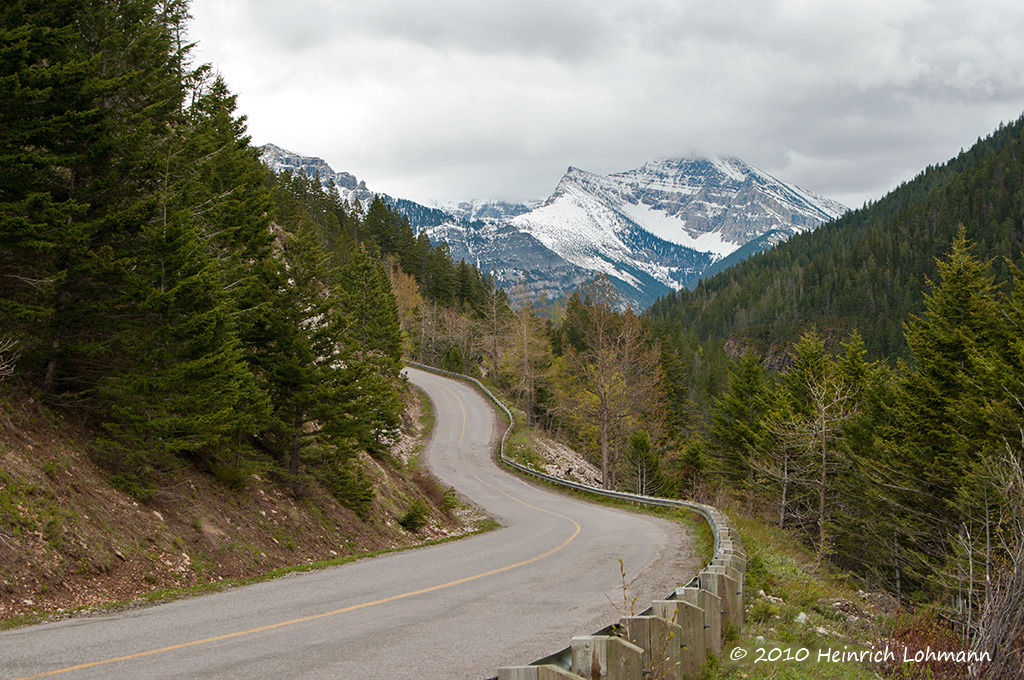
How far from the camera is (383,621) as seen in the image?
780 centimetres

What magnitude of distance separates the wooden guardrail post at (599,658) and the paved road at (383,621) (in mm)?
2154

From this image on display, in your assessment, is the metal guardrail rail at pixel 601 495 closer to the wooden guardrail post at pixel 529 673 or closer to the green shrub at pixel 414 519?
the wooden guardrail post at pixel 529 673

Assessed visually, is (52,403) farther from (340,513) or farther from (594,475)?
(594,475)

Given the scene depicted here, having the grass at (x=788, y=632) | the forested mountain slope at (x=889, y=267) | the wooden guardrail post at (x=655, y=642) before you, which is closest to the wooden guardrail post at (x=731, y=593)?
the grass at (x=788, y=632)

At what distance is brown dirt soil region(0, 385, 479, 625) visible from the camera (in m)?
8.84

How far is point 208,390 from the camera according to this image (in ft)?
40.4

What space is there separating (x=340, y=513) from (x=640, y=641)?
14764 millimetres

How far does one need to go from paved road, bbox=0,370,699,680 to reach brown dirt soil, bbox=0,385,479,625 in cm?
169

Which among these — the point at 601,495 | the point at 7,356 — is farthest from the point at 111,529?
the point at 601,495

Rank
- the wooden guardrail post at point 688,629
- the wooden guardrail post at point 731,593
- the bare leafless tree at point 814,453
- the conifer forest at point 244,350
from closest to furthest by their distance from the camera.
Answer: the wooden guardrail post at point 688,629 < the wooden guardrail post at point 731,593 < the conifer forest at point 244,350 < the bare leafless tree at point 814,453

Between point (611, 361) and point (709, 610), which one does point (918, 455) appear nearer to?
point (611, 361)

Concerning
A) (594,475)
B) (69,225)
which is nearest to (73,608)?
(69,225)

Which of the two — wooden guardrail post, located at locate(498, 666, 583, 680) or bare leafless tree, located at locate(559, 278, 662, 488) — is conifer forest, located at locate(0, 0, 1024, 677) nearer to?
bare leafless tree, located at locate(559, 278, 662, 488)

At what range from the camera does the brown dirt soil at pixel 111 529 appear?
8.84 m
